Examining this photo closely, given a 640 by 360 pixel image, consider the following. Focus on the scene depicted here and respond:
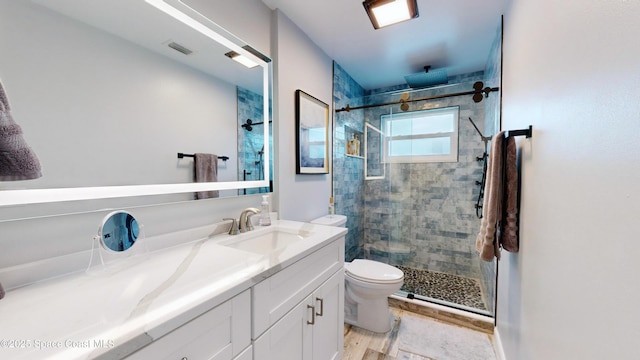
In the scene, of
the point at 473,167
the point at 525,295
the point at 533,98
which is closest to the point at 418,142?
the point at 473,167

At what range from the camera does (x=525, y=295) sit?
1.06m

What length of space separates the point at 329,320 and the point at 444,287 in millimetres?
1759

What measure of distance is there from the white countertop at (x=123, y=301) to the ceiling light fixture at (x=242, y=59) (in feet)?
3.60

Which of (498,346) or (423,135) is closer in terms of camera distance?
(498,346)

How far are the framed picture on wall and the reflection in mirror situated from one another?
3.66 feet

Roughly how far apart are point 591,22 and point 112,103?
151 centimetres

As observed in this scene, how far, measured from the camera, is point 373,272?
188 cm

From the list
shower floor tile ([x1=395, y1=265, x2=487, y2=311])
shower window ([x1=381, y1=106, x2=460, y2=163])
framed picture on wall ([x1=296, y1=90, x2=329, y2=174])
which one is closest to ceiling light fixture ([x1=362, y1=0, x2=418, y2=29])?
framed picture on wall ([x1=296, y1=90, x2=329, y2=174])

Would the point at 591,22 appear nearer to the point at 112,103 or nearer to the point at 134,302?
the point at 134,302

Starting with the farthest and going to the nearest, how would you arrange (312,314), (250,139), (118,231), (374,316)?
1. (374,316)
2. (250,139)
3. (312,314)
4. (118,231)

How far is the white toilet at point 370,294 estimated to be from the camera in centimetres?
175

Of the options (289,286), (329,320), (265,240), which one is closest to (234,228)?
(265,240)

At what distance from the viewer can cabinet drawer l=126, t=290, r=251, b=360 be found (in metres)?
0.54

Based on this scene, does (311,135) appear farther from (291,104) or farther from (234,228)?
(234,228)
